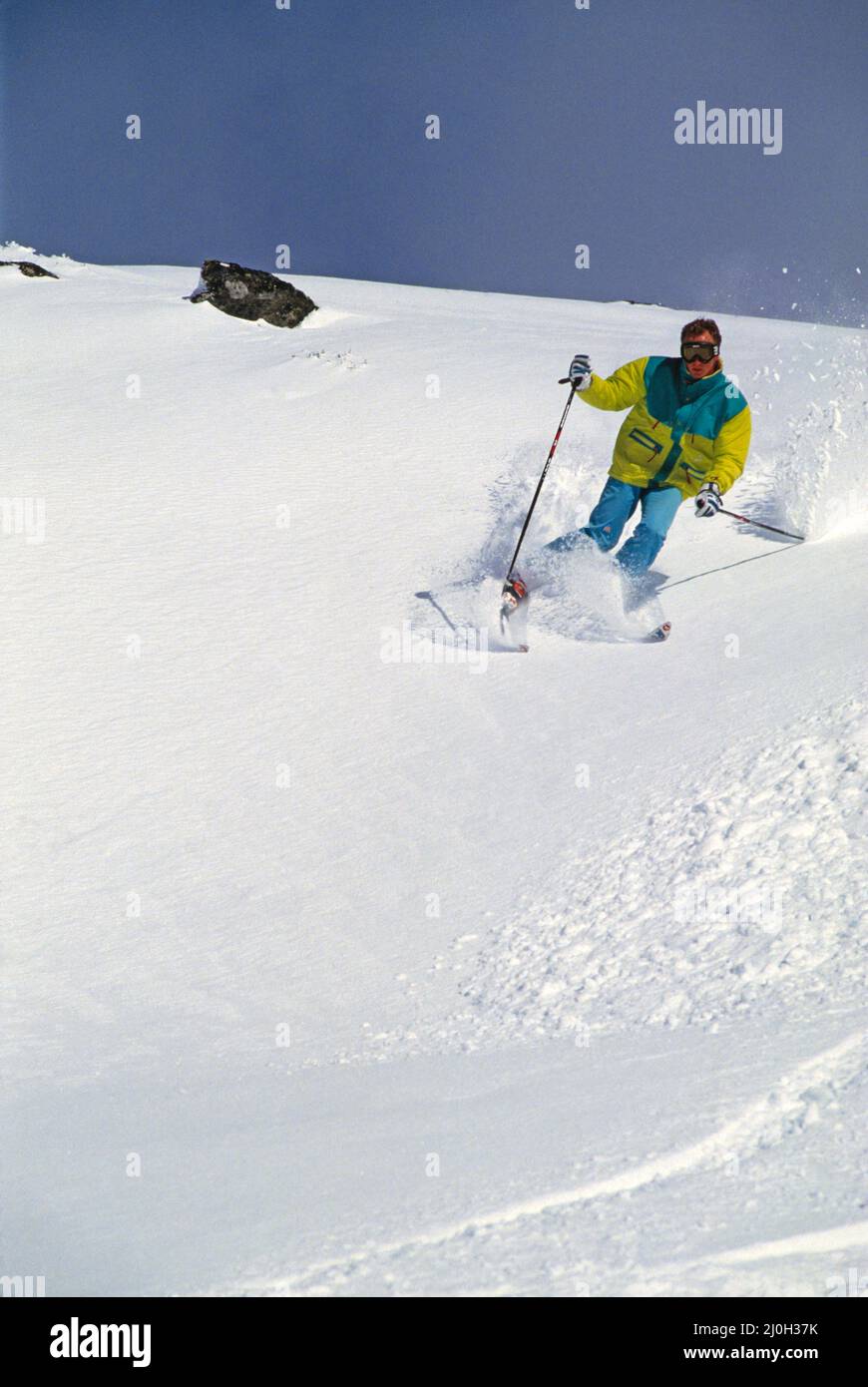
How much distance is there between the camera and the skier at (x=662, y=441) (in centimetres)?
580

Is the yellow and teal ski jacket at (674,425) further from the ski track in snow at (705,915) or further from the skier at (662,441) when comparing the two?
the ski track in snow at (705,915)

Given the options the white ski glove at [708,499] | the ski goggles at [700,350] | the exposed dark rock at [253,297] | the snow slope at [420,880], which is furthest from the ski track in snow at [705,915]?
the exposed dark rock at [253,297]

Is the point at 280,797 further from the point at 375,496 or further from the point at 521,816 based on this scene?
the point at 375,496

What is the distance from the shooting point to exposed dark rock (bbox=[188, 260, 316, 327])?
13398mm

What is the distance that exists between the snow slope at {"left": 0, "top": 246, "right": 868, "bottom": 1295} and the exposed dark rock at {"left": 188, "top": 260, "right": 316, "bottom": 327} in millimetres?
5148

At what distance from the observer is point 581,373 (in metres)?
5.97

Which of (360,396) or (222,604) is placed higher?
(360,396)

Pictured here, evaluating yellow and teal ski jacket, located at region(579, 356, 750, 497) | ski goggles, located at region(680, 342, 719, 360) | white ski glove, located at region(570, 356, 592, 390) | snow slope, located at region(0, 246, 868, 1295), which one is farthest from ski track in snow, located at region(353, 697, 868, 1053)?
white ski glove, located at region(570, 356, 592, 390)

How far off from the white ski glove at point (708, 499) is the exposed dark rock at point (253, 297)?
29.2 ft

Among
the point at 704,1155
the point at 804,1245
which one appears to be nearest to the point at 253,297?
the point at 704,1155

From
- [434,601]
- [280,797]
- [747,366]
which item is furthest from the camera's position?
[747,366]

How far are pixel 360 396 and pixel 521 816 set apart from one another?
22.1 feet

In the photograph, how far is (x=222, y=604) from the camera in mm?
6523
